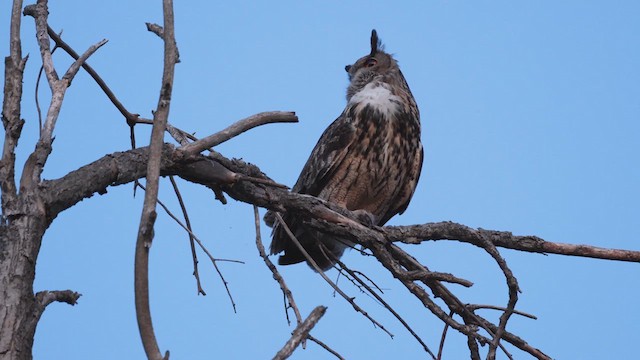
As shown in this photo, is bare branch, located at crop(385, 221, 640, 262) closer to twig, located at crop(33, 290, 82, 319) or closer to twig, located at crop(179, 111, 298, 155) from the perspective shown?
twig, located at crop(179, 111, 298, 155)

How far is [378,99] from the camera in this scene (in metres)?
5.66

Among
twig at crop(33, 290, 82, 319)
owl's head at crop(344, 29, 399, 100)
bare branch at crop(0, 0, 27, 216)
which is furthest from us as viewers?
owl's head at crop(344, 29, 399, 100)

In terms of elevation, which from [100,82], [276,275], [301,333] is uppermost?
[100,82]

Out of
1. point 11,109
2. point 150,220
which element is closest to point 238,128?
point 11,109

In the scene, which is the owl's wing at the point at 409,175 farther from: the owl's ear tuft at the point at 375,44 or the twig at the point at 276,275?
the twig at the point at 276,275

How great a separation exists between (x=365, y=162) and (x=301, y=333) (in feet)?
11.3

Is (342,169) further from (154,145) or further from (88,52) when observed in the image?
(154,145)

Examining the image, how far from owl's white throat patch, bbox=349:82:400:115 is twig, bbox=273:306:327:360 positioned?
357cm

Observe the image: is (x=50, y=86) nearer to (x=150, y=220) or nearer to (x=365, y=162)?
(x=150, y=220)

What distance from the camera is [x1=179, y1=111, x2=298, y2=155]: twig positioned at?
9.59 feet

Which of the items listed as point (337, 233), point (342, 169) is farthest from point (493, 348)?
point (342, 169)

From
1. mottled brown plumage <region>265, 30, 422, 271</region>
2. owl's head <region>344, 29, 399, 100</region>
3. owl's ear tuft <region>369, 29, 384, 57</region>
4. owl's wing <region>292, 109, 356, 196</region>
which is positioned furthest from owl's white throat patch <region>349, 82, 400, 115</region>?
owl's ear tuft <region>369, 29, 384, 57</region>

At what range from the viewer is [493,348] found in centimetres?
272

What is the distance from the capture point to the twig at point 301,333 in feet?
6.48
